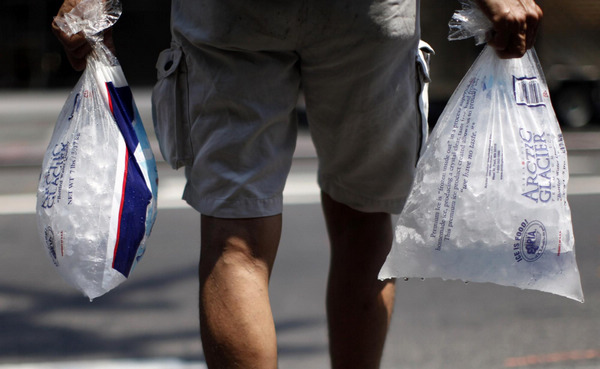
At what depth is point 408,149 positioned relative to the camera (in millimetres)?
1660

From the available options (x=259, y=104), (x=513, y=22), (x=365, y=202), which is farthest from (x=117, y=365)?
(x=513, y=22)

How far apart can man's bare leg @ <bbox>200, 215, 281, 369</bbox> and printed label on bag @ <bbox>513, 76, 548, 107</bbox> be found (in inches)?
21.4

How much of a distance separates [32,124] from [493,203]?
31.4 ft

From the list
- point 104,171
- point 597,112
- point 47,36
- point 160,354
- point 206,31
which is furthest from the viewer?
point 47,36

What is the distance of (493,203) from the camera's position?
1458mm

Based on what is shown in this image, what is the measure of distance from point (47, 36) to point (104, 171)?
1045 cm

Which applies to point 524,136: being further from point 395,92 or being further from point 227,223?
point 227,223

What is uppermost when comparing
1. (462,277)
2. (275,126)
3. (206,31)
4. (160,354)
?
(206,31)

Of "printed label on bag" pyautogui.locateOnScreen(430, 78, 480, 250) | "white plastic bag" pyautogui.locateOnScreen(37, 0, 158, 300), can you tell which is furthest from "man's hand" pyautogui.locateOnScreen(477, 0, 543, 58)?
"white plastic bag" pyautogui.locateOnScreen(37, 0, 158, 300)

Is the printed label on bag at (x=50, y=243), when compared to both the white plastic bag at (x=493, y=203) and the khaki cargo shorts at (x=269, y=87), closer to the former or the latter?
the khaki cargo shorts at (x=269, y=87)

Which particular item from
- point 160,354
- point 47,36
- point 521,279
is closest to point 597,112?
point 47,36

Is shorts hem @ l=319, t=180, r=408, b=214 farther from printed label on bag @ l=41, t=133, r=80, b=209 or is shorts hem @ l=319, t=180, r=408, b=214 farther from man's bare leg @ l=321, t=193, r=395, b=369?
printed label on bag @ l=41, t=133, r=80, b=209

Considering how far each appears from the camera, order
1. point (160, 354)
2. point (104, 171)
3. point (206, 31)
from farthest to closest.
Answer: point (160, 354)
point (104, 171)
point (206, 31)

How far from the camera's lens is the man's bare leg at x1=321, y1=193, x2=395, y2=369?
180cm
